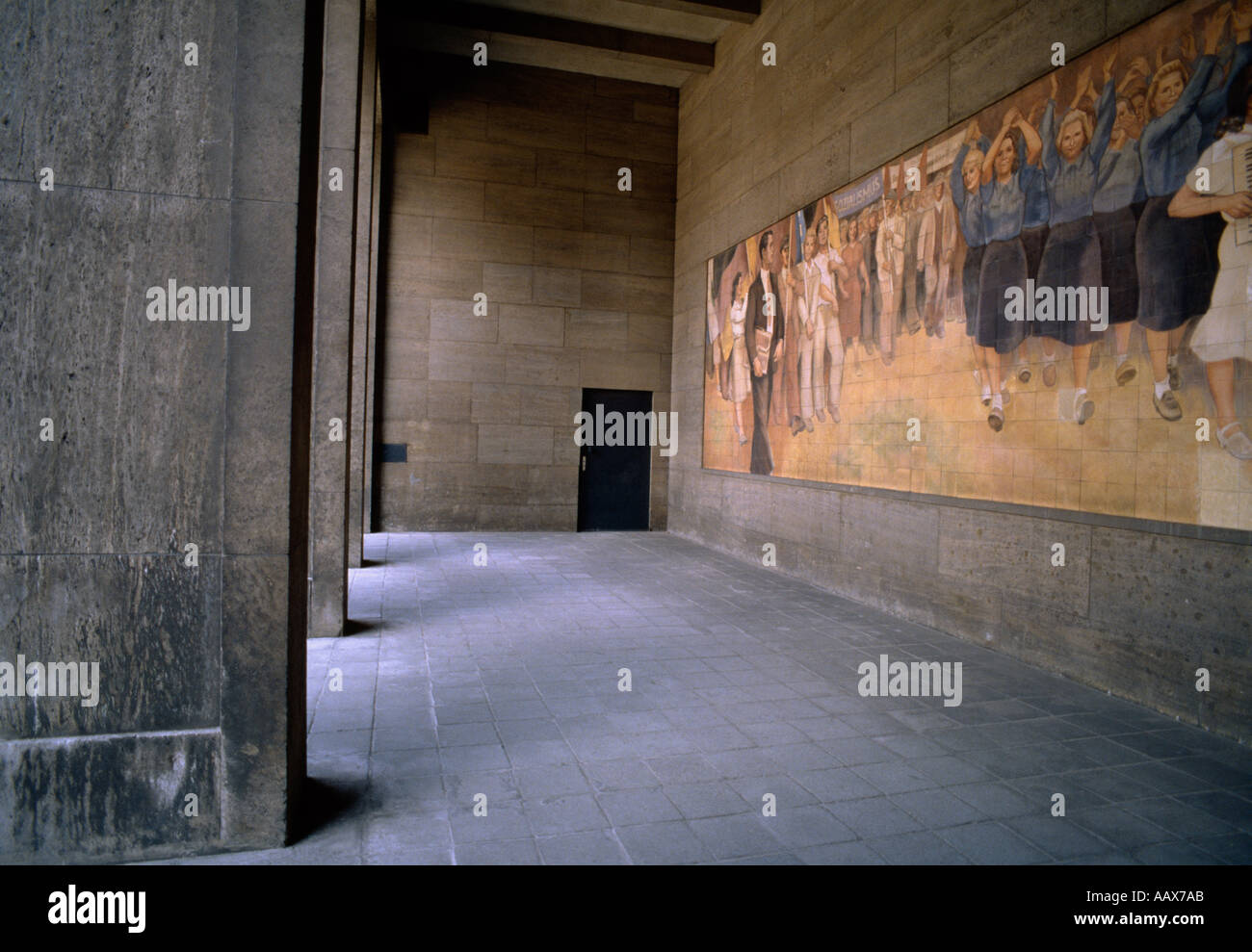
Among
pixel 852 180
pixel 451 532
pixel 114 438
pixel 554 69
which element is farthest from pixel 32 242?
pixel 554 69

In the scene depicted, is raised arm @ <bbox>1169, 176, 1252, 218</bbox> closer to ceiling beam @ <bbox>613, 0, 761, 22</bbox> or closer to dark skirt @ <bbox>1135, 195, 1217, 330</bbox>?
dark skirt @ <bbox>1135, 195, 1217, 330</bbox>

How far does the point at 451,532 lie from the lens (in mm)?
14023

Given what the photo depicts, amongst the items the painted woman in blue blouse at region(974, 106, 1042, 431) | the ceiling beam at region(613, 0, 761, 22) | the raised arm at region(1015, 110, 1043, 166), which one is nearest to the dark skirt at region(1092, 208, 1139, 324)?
the painted woman in blue blouse at region(974, 106, 1042, 431)

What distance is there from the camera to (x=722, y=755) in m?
4.13

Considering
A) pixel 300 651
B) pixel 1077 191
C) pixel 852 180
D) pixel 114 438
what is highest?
pixel 852 180

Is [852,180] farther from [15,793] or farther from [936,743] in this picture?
[15,793]

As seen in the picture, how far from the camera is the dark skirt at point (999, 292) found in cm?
635

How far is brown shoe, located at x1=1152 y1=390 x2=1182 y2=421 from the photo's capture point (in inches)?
197

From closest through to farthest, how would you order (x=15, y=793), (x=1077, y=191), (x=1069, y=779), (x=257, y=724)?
(x=15, y=793)
(x=257, y=724)
(x=1069, y=779)
(x=1077, y=191)

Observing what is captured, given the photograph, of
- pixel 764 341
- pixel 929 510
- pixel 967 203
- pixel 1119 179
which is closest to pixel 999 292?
pixel 967 203

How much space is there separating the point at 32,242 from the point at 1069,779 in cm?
530

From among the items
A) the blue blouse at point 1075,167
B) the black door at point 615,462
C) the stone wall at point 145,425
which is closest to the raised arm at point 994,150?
the blue blouse at point 1075,167

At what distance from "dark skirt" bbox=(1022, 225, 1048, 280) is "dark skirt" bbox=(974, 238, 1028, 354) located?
43 mm

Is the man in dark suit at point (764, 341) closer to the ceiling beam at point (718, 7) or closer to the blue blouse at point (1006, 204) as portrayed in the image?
the ceiling beam at point (718, 7)
